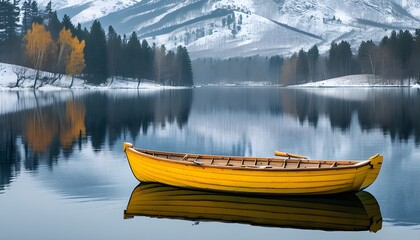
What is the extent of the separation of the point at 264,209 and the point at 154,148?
2110 cm

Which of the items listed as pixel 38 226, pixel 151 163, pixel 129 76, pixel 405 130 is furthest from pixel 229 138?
pixel 129 76

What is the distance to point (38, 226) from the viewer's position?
22.8 meters

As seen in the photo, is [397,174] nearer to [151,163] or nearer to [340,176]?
[340,176]

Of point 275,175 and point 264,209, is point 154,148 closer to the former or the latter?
point 275,175

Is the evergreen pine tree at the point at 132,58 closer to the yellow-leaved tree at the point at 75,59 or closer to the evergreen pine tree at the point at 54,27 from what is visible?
the evergreen pine tree at the point at 54,27

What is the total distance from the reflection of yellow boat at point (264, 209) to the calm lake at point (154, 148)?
0.31 meters

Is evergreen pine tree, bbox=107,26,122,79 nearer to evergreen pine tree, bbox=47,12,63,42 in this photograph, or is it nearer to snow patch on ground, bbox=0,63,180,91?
snow patch on ground, bbox=0,63,180,91

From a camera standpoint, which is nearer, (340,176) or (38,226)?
(38,226)

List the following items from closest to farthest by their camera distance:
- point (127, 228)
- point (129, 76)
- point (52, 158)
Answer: point (127, 228)
point (52, 158)
point (129, 76)

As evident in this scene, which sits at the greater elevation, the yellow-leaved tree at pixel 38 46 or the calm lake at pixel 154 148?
the yellow-leaved tree at pixel 38 46

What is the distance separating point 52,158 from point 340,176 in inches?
802

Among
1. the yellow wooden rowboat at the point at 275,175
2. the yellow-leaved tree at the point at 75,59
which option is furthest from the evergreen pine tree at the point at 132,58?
the yellow wooden rowboat at the point at 275,175

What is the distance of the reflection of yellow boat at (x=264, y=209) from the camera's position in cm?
2333

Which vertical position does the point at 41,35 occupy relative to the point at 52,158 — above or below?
Answer: above
